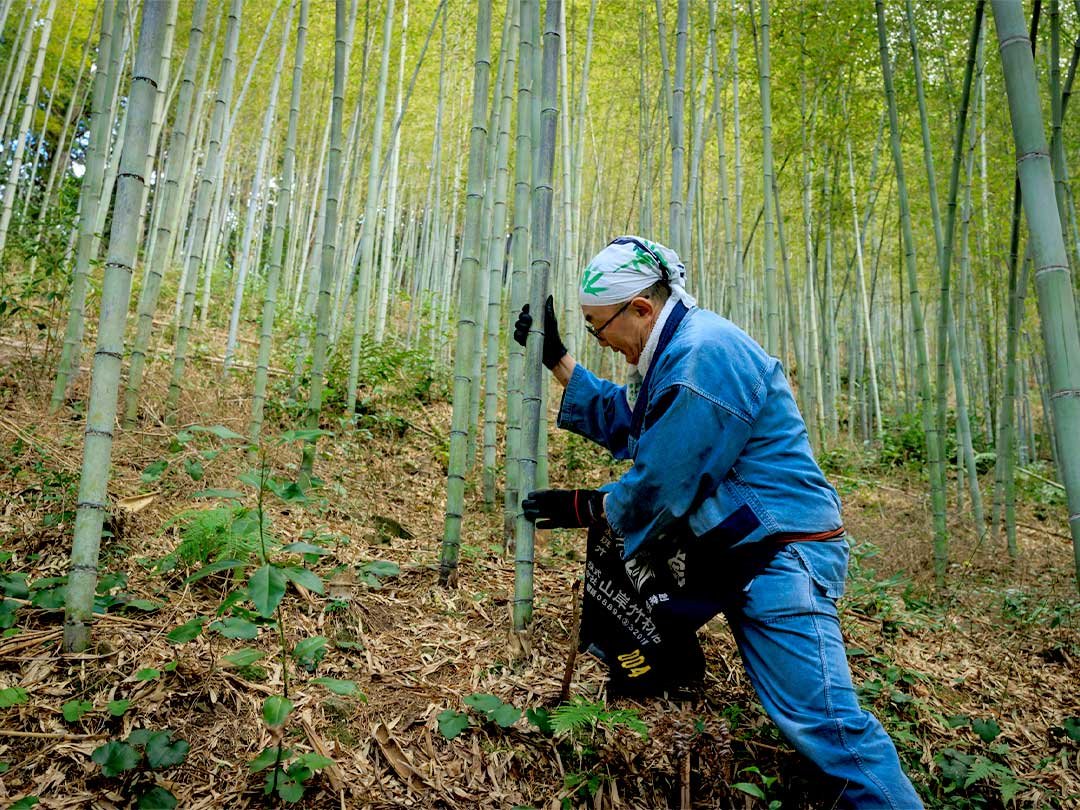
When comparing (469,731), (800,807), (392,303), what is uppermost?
(392,303)

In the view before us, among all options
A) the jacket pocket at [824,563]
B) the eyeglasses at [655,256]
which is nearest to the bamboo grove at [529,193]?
the eyeglasses at [655,256]

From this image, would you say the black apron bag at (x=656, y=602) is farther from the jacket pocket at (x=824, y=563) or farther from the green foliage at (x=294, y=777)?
the green foliage at (x=294, y=777)

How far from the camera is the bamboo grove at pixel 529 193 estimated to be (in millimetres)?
2014

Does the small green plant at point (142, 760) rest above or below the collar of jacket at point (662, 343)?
below

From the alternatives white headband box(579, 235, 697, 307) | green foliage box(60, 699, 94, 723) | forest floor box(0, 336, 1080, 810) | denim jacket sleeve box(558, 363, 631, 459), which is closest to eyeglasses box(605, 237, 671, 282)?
white headband box(579, 235, 697, 307)

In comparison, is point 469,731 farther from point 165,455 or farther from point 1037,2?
point 1037,2

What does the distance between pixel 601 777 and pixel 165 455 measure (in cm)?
258

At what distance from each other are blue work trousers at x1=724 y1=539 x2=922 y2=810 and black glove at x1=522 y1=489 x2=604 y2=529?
0.47 meters

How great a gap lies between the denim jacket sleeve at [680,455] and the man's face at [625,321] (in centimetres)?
33

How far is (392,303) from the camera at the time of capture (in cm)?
1270

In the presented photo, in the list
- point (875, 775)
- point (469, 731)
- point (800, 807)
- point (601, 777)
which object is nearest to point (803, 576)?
point (875, 775)

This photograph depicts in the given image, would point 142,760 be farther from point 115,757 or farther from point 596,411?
point 596,411

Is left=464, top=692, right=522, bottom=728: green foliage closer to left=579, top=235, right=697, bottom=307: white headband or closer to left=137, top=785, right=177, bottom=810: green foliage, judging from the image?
left=137, top=785, right=177, bottom=810: green foliage

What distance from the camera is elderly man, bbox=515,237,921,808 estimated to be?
1552 millimetres
